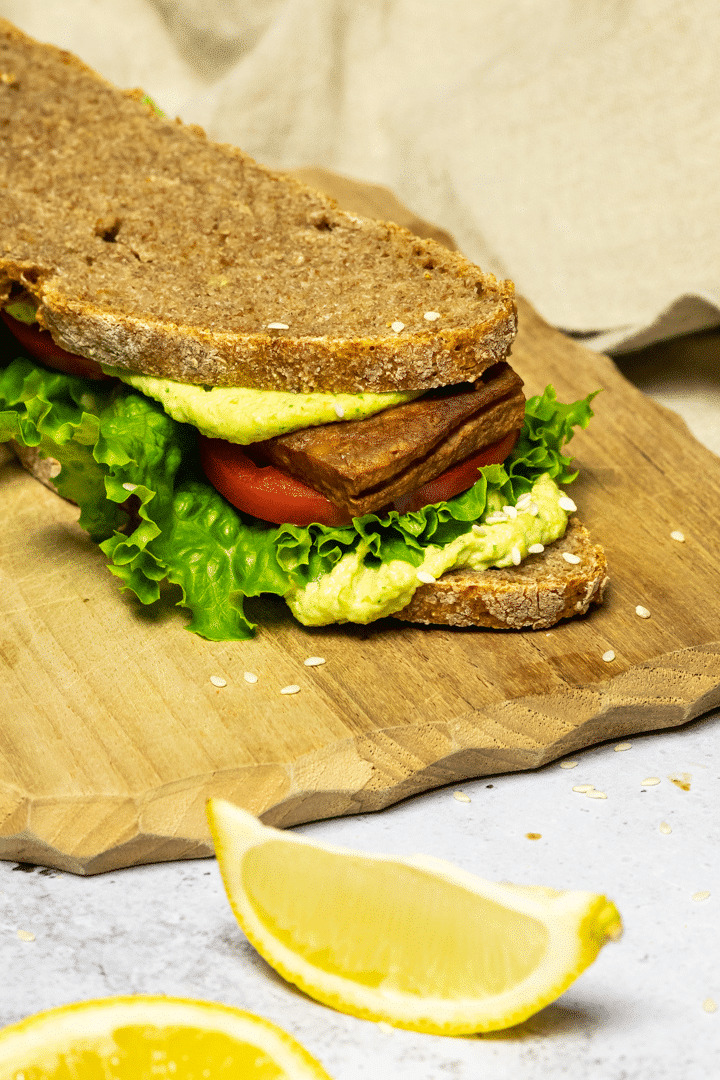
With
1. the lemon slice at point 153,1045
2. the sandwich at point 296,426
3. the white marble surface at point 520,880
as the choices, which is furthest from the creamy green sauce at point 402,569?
the lemon slice at point 153,1045

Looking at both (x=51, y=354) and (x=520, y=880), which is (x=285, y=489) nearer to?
(x=51, y=354)

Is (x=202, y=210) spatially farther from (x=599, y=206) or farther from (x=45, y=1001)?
(x=45, y=1001)

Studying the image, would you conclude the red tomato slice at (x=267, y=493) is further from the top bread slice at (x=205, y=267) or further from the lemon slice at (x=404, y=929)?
the lemon slice at (x=404, y=929)

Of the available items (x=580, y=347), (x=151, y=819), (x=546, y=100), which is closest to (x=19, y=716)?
(x=151, y=819)

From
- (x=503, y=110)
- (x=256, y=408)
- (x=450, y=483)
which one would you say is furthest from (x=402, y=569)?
(x=503, y=110)

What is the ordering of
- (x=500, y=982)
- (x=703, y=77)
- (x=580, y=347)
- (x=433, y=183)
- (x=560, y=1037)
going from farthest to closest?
(x=433, y=183), (x=703, y=77), (x=580, y=347), (x=560, y=1037), (x=500, y=982)

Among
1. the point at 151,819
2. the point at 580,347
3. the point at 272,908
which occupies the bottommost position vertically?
the point at 151,819

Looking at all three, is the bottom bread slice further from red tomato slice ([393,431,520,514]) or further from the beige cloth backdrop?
the beige cloth backdrop
